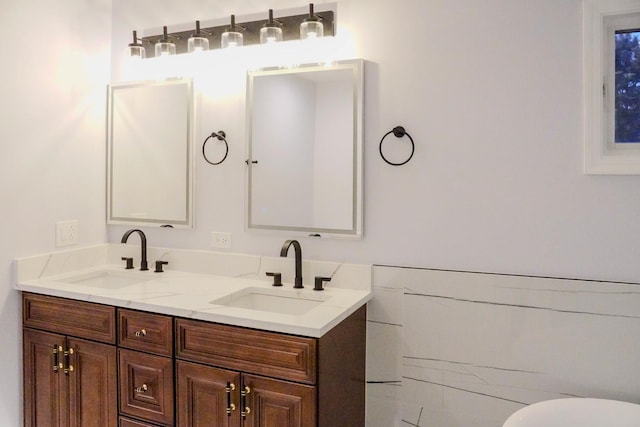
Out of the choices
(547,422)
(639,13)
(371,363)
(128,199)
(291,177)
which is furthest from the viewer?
(128,199)

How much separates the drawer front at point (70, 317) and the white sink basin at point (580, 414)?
163 cm

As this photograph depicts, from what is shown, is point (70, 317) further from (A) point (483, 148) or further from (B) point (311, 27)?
(A) point (483, 148)

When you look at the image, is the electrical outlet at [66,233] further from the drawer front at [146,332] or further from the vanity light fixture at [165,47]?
the vanity light fixture at [165,47]

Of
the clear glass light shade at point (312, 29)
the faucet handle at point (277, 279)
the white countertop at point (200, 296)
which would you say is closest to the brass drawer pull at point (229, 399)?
the white countertop at point (200, 296)

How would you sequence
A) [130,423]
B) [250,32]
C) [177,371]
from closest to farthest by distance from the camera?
[177,371] → [130,423] → [250,32]

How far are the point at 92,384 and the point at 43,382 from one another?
31 centimetres

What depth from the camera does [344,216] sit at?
7.38ft

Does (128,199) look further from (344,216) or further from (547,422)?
(547,422)

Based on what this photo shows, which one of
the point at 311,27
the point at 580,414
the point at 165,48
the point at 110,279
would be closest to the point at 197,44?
the point at 165,48

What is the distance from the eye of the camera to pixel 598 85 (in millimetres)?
1844

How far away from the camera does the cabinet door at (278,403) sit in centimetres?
172

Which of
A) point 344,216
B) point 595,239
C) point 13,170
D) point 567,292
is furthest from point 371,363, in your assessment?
point 13,170

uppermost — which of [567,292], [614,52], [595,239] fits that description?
[614,52]

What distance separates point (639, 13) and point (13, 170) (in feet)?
8.83
